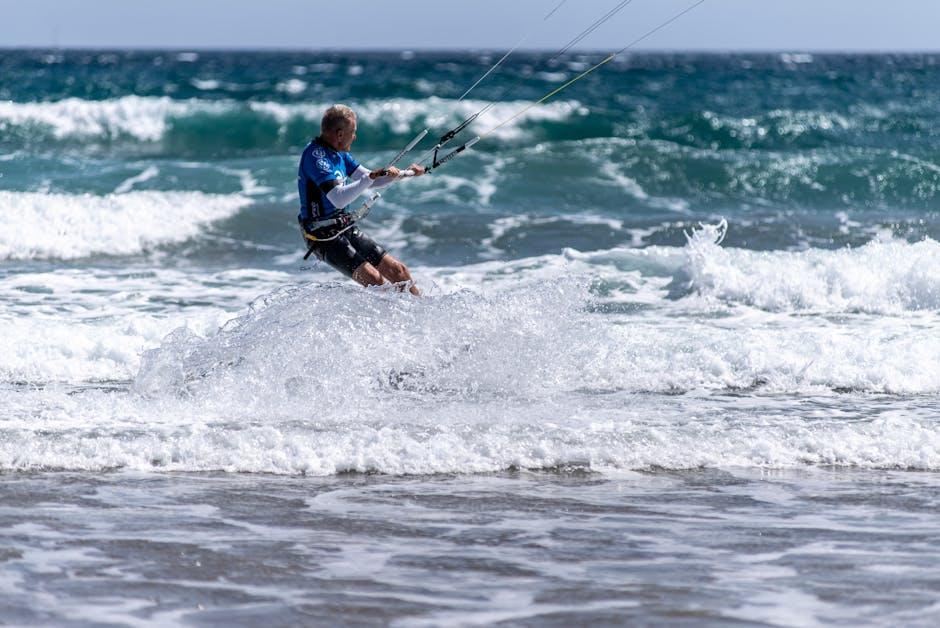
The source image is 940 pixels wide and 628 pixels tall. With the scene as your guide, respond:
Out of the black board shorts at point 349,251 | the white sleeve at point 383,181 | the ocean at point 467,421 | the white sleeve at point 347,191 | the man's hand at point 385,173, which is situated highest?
the man's hand at point 385,173

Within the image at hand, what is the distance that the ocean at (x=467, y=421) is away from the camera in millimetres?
4902

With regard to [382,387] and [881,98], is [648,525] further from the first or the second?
[881,98]

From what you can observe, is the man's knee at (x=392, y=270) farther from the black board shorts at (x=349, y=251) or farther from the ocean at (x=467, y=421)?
the ocean at (x=467, y=421)

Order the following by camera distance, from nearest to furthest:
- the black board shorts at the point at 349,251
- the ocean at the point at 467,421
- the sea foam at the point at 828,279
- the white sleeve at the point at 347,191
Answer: the ocean at the point at 467,421 < the white sleeve at the point at 347,191 < the black board shorts at the point at 349,251 < the sea foam at the point at 828,279

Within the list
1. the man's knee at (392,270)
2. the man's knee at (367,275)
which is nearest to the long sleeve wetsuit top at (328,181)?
the man's knee at (367,275)

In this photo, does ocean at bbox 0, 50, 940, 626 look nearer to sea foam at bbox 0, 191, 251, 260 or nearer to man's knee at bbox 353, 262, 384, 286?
sea foam at bbox 0, 191, 251, 260

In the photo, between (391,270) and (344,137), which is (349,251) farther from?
(344,137)

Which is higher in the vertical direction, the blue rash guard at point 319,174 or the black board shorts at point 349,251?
the blue rash guard at point 319,174

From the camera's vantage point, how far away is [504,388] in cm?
838

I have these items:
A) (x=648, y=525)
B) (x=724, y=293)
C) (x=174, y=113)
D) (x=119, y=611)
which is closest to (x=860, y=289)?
(x=724, y=293)

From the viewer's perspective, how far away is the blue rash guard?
820 centimetres

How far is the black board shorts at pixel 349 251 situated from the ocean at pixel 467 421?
0.23m

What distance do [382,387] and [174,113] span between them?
22.0m

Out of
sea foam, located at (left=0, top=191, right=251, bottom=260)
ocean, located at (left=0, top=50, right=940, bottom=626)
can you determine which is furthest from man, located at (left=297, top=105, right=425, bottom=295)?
sea foam, located at (left=0, top=191, right=251, bottom=260)
